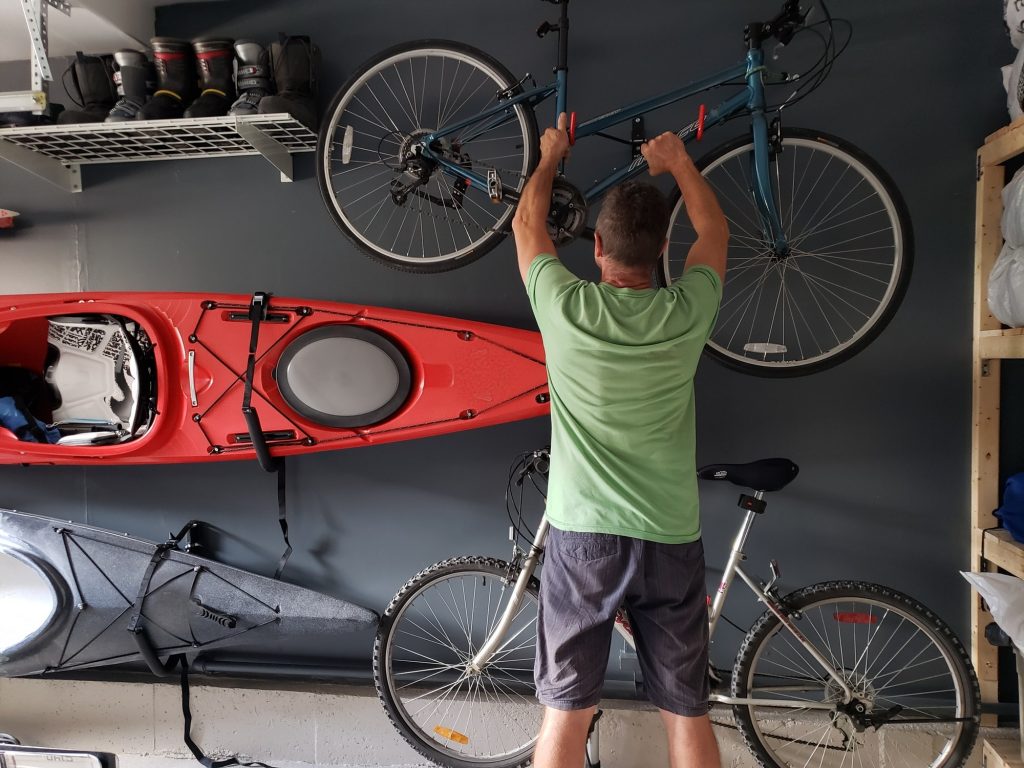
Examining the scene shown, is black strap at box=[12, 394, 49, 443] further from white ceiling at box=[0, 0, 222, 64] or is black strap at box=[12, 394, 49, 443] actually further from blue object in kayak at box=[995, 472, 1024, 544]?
blue object in kayak at box=[995, 472, 1024, 544]

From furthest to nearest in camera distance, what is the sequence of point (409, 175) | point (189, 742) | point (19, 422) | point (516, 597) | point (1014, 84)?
point (189, 742) → point (19, 422) → point (409, 175) → point (516, 597) → point (1014, 84)

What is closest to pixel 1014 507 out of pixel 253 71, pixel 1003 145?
pixel 1003 145

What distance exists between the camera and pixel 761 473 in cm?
177

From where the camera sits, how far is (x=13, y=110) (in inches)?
78.0

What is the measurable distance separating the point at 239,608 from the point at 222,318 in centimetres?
96

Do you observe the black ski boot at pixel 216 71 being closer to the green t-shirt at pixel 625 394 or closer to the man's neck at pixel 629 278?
the green t-shirt at pixel 625 394

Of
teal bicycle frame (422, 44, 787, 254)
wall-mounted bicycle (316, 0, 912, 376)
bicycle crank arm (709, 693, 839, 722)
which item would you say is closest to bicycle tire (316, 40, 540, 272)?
wall-mounted bicycle (316, 0, 912, 376)

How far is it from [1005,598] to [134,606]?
268 cm

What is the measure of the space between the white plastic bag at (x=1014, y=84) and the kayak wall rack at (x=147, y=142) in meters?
2.13

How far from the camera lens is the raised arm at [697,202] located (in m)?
1.47

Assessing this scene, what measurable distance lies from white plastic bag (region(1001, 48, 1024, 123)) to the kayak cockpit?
2816 mm

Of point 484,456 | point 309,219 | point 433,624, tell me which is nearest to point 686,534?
point 484,456

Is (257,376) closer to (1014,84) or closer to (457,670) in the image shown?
(457,670)

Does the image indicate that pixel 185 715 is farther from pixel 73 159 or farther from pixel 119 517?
pixel 73 159
